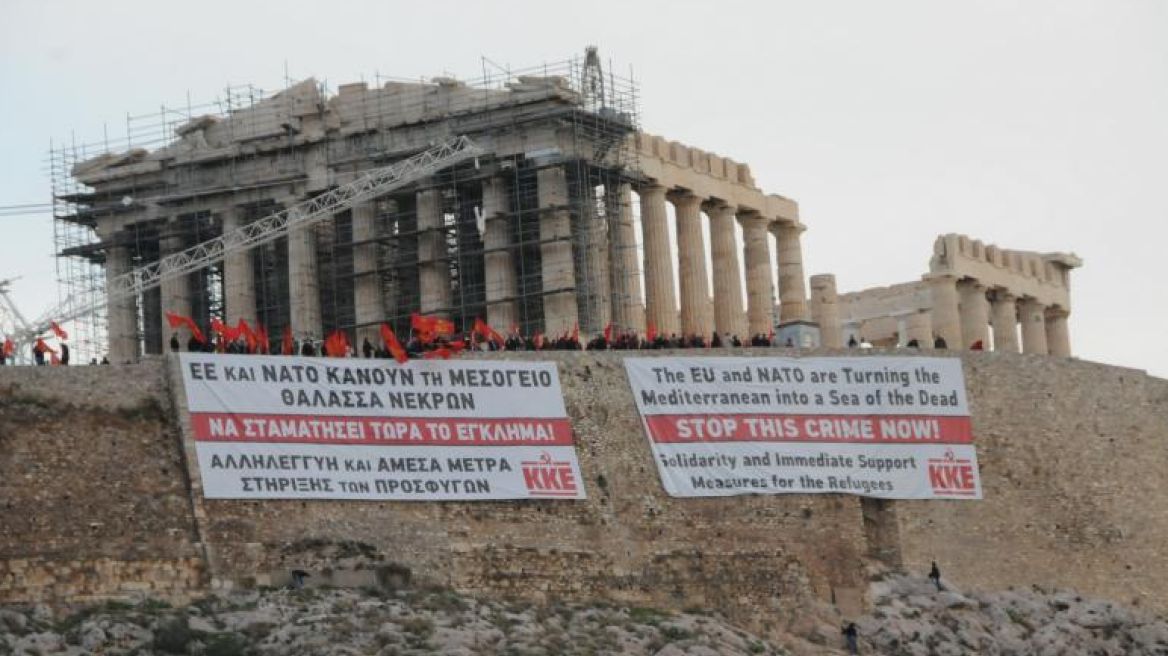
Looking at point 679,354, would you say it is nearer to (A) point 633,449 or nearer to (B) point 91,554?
(A) point 633,449

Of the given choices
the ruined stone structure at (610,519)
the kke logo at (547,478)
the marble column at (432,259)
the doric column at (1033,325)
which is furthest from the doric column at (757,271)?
the kke logo at (547,478)

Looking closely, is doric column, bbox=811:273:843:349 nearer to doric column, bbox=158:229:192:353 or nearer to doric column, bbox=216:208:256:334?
doric column, bbox=216:208:256:334

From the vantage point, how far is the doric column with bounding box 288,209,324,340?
3573 inches

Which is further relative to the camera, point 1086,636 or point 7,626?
point 1086,636

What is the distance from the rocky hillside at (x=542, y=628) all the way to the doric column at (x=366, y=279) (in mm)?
22771

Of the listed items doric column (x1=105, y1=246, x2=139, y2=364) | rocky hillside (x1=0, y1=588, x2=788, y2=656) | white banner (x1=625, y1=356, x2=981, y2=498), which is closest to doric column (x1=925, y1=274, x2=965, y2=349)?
white banner (x1=625, y1=356, x2=981, y2=498)

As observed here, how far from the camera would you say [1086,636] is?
240 ft

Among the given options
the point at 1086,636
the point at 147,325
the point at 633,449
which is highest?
the point at 147,325

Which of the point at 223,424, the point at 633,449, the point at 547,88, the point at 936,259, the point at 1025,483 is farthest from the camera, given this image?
the point at 936,259

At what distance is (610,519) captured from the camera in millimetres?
70188

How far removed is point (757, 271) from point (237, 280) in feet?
52.9

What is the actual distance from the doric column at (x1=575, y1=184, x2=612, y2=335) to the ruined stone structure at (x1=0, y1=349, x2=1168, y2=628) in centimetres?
1375

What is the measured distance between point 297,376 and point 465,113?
22.3 metres

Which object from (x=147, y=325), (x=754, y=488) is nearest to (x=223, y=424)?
(x=754, y=488)
